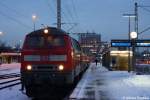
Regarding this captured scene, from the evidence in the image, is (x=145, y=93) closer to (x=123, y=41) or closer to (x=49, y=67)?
(x=49, y=67)

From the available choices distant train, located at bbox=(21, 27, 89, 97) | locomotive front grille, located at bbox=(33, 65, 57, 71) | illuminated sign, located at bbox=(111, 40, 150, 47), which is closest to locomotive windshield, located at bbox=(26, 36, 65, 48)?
distant train, located at bbox=(21, 27, 89, 97)

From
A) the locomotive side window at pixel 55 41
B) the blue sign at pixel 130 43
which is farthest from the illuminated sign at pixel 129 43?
the locomotive side window at pixel 55 41

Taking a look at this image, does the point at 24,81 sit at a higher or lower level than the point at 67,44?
lower

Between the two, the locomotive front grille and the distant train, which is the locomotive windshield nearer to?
the distant train

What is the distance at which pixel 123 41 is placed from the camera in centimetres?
4325

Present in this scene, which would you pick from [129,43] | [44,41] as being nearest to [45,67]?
[44,41]

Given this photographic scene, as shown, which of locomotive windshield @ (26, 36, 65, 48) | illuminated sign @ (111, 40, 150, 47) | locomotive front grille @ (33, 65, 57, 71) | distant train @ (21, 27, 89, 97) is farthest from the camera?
illuminated sign @ (111, 40, 150, 47)

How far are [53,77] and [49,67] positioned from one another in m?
0.51

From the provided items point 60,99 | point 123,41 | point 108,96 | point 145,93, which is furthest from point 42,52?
point 123,41

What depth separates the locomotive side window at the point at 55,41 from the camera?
19.2 metres

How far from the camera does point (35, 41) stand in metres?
19.4

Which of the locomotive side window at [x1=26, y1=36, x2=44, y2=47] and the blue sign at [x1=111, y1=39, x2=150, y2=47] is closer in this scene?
the locomotive side window at [x1=26, y1=36, x2=44, y2=47]

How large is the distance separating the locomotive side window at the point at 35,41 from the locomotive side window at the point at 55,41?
12.6 inches

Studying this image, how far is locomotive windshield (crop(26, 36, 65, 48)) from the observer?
19125 mm
